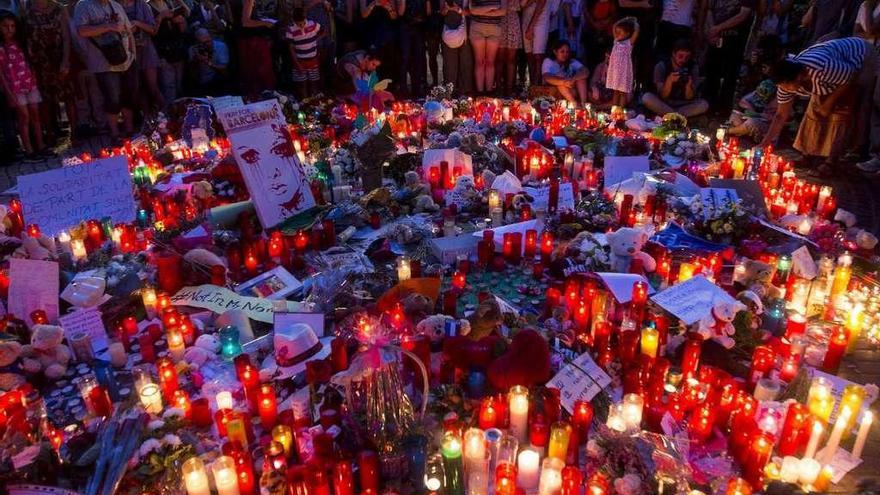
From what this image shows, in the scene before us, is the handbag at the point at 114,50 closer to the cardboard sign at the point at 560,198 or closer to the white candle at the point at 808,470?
the cardboard sign at the point at 560,198

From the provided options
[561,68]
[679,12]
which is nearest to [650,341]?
[561,68]

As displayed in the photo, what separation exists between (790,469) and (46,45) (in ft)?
29.6

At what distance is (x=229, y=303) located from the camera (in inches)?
165

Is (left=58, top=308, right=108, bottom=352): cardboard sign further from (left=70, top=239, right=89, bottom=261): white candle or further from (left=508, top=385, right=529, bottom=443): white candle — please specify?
(left=508, top=385, right=529, bottom=443): white candle

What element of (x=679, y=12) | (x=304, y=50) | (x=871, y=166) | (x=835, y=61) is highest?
(x=679, y=12)

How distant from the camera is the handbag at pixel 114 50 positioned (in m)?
7.89

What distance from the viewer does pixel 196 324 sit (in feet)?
13.3

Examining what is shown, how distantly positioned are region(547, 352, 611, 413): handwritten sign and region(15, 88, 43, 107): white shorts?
7686 mm

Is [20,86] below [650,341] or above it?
above

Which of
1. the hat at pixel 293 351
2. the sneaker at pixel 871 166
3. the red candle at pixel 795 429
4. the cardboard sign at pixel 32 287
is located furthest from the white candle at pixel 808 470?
the sneaker at pixel 871 166

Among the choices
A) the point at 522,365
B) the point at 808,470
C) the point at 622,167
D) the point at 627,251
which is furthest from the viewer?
the point at 622,167

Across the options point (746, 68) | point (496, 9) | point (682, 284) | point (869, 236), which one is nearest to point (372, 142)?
point (682, 284)

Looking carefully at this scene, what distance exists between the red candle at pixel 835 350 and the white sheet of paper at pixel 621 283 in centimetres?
106

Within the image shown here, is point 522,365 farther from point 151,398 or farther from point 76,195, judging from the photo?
point 76,195
